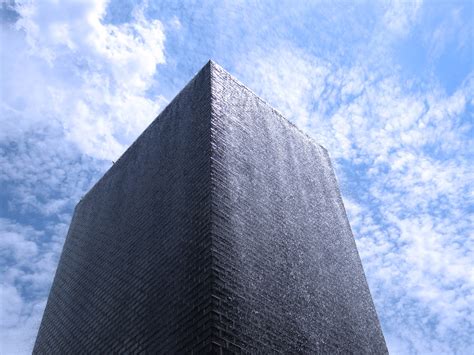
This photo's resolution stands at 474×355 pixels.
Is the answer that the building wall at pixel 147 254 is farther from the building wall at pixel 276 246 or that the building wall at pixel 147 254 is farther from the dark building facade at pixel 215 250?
the building wall at pixel 276 246

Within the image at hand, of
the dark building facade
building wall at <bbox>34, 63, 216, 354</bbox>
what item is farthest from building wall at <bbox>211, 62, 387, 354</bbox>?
building wall at <bbox>34, 63, 216, 354</bbox>

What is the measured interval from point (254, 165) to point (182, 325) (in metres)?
5.36

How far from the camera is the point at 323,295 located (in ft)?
37.2

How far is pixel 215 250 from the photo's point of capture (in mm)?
8961

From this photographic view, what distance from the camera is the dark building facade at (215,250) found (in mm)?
8820

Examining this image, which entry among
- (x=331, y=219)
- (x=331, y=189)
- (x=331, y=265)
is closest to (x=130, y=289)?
(x=331, y=265)

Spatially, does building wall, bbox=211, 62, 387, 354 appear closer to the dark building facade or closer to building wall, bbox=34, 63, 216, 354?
the dark building facade

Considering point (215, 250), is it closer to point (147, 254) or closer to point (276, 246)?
point (276, 246)

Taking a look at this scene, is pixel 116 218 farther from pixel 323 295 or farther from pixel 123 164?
pixel 323 295

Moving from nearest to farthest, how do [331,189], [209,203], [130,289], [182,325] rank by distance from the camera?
1. [182,325]
2. [209,203]
3. [130,289]
4. [331,189]

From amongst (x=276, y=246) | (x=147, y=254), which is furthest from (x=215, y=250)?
(x=147, y=254)

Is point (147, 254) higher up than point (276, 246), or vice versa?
point (147, 254)

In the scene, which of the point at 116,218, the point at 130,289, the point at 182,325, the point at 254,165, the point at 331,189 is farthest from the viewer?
the point at 331,189

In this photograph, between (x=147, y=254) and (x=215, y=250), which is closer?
(x=215, y=250)
